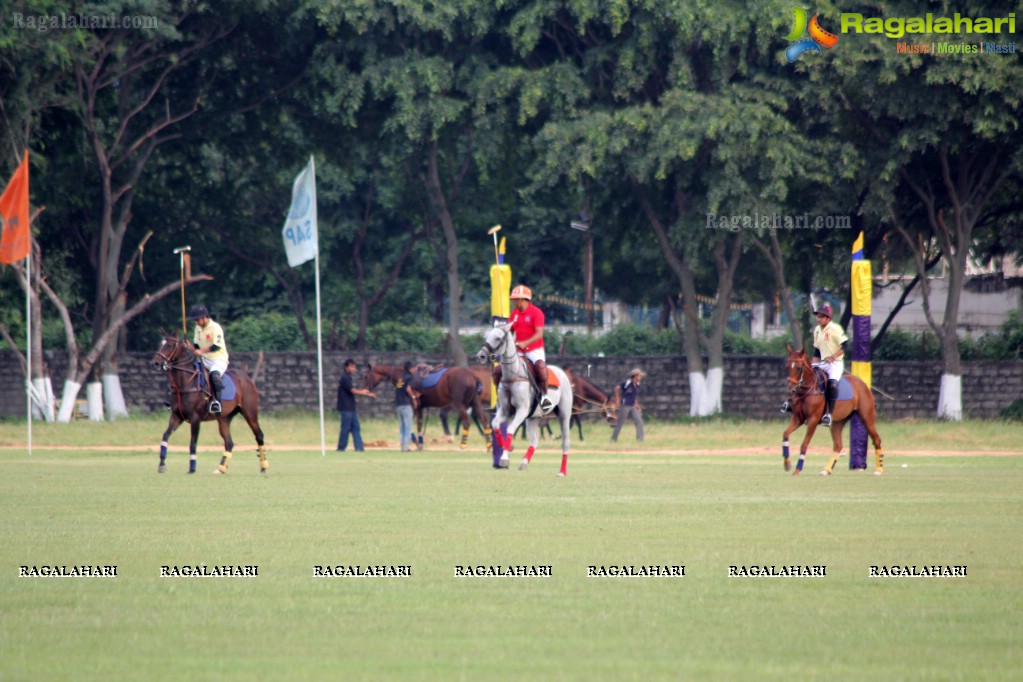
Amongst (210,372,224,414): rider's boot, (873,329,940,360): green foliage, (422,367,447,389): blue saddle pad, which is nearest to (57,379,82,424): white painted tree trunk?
(422,367,447,389): blue saddle pad

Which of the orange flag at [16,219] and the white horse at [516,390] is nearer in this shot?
the white horse at [516,390]

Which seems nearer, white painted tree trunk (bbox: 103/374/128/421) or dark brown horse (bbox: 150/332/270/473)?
dark brown horse (bbox: 150/332/270/473)

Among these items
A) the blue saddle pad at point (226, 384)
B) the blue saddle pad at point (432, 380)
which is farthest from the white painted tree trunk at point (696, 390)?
the blue saddle pad at point (226, 384)

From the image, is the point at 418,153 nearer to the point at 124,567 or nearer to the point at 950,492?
the point at 950,492

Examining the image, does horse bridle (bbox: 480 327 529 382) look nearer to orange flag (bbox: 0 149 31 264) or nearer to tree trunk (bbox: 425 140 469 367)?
orange flag (bbox: 0 149 31 264)

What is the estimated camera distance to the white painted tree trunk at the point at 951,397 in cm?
4197

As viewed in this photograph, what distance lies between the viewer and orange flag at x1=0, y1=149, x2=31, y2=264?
3102cm

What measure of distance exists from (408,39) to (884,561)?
115 ft

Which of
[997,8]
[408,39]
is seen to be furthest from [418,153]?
[997,8]

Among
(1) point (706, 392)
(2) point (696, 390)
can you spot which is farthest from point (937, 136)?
(2) point (696, 390)

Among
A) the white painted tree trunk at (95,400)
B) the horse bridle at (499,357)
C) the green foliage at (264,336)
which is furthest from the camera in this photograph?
the green foliage at (264,336)

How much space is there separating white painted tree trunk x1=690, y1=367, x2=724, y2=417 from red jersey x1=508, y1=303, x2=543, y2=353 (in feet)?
76.0

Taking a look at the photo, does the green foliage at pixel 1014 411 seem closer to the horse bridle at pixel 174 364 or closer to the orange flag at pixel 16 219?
the orange flag at pixel 16 219

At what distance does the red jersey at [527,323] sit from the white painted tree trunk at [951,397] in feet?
75.6
